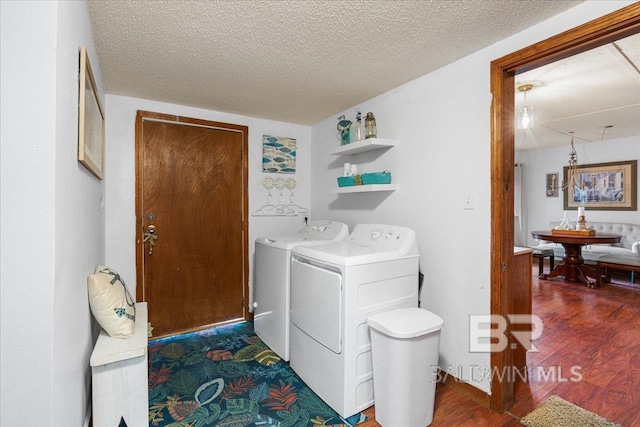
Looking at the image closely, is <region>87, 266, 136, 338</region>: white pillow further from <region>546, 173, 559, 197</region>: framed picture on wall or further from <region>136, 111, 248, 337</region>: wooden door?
<region>546, 173, 559, 197</region>: framed picture on wall

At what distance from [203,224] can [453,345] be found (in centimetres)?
241

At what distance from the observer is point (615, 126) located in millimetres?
4395

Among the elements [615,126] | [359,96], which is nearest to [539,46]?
[359,96]

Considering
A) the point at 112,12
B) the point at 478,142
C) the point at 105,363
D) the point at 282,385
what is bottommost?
the point at 282,385

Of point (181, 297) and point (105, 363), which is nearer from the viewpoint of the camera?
point (105, 363)

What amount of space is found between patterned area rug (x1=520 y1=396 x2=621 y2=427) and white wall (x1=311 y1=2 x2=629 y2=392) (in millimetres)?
270

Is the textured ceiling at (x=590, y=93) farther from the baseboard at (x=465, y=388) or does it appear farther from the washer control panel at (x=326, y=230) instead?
the baseboard at (x=465, y=388)

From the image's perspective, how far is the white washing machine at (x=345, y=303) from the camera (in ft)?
5.90

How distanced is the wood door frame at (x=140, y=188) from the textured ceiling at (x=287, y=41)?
25 centimetres

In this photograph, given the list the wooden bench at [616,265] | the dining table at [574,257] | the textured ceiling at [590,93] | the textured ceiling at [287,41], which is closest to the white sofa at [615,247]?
the wooden bench at [616,265]

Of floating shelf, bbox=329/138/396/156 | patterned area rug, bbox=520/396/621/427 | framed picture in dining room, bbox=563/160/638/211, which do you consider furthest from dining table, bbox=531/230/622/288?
floating shelf, bbox=329/138/396/156

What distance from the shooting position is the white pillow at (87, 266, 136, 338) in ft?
4.86

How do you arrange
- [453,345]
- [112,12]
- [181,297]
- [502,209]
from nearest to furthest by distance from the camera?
[112,12] → [502,209] → [453,345] → [181,297]

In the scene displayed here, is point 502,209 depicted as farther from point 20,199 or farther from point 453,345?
point 20,199
